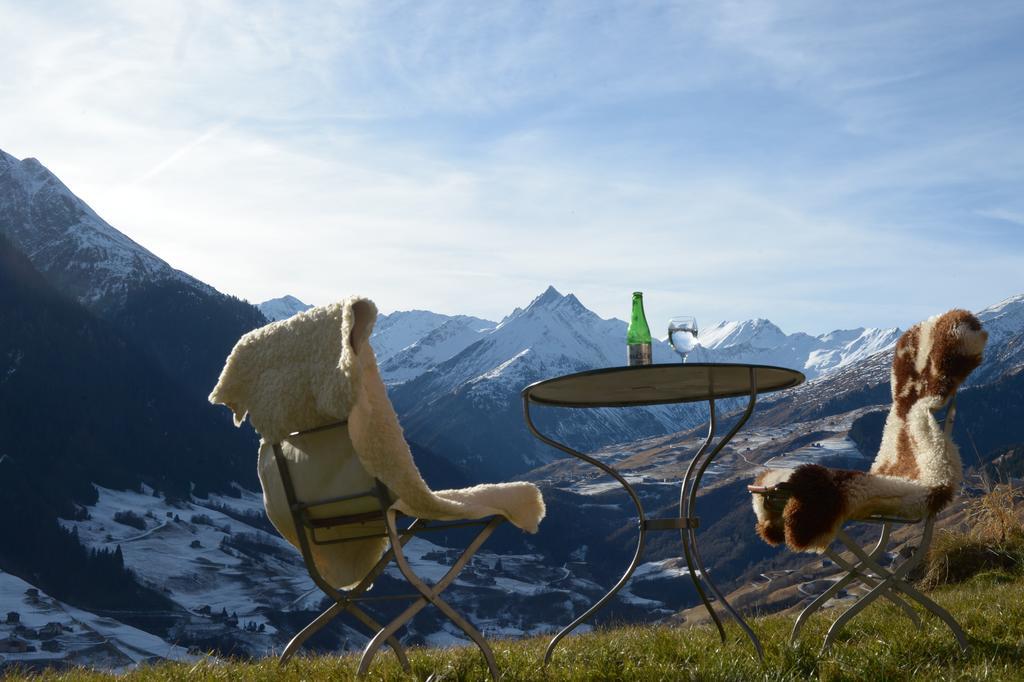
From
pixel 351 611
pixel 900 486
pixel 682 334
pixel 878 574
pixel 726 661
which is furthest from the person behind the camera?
pixel 682 334

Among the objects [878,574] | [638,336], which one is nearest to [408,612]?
[638,336]

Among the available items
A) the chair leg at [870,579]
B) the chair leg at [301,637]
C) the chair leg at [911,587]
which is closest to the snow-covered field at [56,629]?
the chair leg at [301,637]

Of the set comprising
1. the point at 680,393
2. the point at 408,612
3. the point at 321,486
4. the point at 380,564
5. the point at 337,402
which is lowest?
the point at 408,612

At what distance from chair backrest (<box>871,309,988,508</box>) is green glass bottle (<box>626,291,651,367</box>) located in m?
1.50

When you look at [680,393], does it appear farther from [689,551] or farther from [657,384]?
[689,551]

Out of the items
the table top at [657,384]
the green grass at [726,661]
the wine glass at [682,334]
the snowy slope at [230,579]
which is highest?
the wine glass at [682,334]

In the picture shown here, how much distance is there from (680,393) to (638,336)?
0.61 metres

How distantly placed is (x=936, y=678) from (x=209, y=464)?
201728 mm

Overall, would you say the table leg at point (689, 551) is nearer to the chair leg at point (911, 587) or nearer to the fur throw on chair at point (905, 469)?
the fur throw on chair at point (905, 469)

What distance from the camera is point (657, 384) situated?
6016mm

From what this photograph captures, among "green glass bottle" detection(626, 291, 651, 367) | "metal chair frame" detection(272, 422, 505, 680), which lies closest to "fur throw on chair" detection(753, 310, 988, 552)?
"green glass bottle" detection(626, 291, 651, 367)

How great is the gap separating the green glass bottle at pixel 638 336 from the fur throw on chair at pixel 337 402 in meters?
1.05

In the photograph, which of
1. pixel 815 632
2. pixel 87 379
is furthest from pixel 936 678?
pixel 87 379

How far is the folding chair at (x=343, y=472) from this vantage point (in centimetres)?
473
